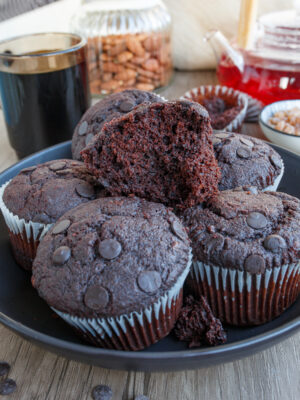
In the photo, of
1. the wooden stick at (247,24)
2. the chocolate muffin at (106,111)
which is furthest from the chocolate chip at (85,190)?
the wooden stick at (247,24)

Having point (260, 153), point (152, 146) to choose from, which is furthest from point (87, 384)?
point (260, 153)

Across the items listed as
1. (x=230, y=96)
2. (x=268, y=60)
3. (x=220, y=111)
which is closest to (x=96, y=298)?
(x=220, y=111)

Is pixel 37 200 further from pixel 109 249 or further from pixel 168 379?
pixel 168 379

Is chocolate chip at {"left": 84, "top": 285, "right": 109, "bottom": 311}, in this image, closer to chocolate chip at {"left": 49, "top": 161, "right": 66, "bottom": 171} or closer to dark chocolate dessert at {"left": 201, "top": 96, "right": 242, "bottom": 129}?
chocolate chip at {"left": 49, "top": 161, "right": 66, "bottom": 171}

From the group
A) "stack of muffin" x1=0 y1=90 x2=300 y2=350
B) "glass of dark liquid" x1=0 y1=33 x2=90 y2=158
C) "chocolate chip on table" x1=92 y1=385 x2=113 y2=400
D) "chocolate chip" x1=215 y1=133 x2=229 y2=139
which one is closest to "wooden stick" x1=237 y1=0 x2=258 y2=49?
"glass of dark liquid" x1=0 y1=33 x2=90 y2=158

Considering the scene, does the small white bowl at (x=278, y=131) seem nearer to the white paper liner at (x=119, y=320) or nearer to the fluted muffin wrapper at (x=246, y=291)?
the fluted muffin wrapper at (x=246, y=291)

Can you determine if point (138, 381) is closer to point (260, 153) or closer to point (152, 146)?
point (152, 146)
